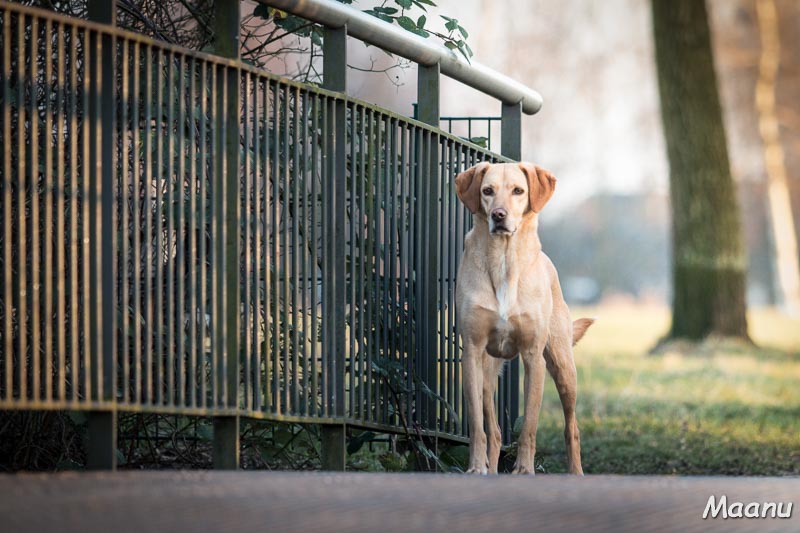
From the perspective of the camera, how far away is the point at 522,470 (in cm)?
630

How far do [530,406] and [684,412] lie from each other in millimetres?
6133

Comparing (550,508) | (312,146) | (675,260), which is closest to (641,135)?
(675,260)

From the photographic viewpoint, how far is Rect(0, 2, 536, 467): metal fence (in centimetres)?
437

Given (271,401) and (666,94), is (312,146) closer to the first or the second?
(271,401)

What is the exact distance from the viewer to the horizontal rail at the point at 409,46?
18.3ft

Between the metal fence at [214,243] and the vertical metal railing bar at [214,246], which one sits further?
the vertical metal railing bar at [214,246]

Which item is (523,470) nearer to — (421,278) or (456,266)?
(421,278)

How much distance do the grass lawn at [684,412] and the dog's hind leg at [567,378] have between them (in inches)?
24.0

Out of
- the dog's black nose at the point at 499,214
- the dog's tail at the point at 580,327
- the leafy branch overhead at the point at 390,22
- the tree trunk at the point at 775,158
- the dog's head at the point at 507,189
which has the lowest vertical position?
the dog's tail at the point at 580,327

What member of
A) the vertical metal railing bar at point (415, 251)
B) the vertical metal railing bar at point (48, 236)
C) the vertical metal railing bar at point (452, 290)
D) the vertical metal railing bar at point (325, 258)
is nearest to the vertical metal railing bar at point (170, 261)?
the vertical metal railing bar at point (48, 236)

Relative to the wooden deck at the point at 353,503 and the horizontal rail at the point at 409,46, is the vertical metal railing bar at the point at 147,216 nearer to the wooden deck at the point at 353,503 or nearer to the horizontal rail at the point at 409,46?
the wooden deck at the point at 353,503

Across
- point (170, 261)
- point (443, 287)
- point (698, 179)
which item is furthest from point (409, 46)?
point (698, 179)

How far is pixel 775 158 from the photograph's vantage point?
30.0 m

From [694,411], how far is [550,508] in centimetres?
881
